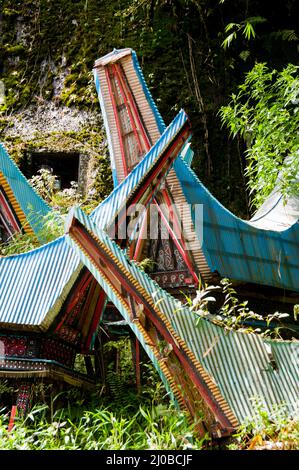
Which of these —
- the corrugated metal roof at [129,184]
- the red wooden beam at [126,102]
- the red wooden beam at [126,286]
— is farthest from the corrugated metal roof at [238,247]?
the red wooden beam at [126,286]

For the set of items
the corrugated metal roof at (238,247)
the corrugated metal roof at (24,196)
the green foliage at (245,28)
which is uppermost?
the green foliage at (245,28)

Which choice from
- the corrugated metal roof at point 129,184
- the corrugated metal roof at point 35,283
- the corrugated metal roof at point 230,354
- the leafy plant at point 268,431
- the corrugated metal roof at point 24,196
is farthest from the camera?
the corrugated metal roof at point 24,196

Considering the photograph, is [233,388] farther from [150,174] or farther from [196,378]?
[150,174]

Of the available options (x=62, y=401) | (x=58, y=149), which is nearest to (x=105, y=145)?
(x=58, y=149)

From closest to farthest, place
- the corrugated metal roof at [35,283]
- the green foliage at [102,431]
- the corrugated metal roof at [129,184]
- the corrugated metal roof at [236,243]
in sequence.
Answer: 1. the green foliage at [102,431]
2. the corrugated metal roof at [35,283]
3. the corrugated metal roof at [129,184]
4. the corrugated metal roof at [236,243]

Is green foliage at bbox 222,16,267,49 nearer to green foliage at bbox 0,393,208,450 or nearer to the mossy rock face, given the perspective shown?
the mossy rock face

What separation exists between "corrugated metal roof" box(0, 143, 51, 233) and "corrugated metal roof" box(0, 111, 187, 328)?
4.83 ft

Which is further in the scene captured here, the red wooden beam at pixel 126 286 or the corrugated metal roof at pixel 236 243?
the corrugated metal roof at pixel 236 243

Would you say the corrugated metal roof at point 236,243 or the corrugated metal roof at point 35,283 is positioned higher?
the corrugated metal roof at point 35,283

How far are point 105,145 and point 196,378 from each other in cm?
641

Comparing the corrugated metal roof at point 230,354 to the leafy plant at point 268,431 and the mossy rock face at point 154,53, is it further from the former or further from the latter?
the mossy rock face at point 154,53

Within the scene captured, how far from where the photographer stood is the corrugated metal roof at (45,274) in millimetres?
4793

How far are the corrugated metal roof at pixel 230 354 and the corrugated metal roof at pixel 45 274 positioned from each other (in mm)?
673

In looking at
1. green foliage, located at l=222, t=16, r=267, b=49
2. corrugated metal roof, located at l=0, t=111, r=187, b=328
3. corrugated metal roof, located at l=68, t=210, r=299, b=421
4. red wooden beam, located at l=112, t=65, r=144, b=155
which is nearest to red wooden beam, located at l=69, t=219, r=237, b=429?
corrugated metal roof, located at l=68, t=210, r=299, b=421
